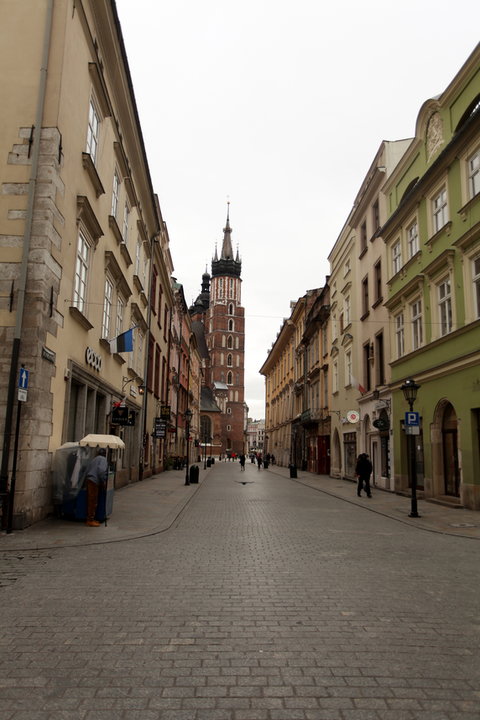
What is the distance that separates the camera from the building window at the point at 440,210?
18.5 meters

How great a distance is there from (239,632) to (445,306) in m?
15.5

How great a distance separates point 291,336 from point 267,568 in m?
50.3

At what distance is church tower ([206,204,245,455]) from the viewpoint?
12306 cm

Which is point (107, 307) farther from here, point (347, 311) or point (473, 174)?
point (347, 311)

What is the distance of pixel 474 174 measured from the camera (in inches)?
645

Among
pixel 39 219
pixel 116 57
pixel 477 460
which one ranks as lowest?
pixel 477 460

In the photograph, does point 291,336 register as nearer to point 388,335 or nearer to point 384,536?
point 388,335

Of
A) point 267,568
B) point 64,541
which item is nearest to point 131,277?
point 64,541

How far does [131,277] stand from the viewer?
2269 cm

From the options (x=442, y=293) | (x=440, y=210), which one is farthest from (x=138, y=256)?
(x=442, y=293)

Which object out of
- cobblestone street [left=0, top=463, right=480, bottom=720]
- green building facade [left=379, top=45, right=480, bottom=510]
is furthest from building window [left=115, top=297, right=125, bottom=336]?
cobblestone street [left=0, top=463, right=480, bottom=720]

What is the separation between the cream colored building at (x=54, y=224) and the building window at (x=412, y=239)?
36.7 ft

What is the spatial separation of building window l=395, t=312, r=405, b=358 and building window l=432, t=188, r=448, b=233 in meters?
4.40

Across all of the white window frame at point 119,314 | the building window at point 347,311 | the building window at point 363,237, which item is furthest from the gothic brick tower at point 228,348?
the white window frame at point 119,314
